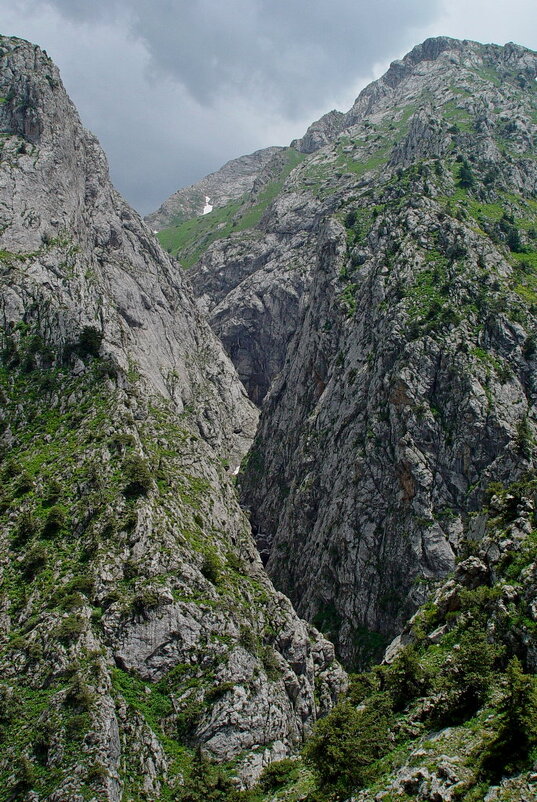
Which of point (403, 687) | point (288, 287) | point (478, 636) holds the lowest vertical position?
point (403, 687)

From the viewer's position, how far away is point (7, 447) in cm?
6025

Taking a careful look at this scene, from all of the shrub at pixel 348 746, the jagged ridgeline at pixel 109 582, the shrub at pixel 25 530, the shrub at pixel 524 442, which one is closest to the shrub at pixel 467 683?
A: the shrub at pixel 348 746

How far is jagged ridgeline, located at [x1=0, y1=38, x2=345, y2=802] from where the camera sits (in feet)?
123

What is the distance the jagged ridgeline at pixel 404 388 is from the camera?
6456 cm

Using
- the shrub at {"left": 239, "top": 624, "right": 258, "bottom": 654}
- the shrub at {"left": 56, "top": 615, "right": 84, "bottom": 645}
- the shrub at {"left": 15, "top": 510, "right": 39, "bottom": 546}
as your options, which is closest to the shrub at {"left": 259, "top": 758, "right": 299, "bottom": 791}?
the shrub at {"left": 239, "top": 624, "right": 258, "bottom": 654}

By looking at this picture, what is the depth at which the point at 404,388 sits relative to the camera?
72.1 metres

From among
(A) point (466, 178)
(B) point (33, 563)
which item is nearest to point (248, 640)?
(B) point (33, 563)

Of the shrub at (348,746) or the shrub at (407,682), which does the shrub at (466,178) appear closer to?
the shrub at (407,682)

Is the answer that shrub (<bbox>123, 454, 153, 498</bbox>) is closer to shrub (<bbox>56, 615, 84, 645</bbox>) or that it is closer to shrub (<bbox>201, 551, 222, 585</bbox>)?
shrub (<bbox>201, 551, 222, 585</bbox>)

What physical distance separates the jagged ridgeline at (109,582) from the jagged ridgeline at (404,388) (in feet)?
43.0

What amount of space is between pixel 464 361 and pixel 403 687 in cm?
4881

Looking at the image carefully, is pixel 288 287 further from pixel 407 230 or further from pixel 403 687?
pixel 403 687

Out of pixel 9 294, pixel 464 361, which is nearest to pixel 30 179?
pixel 9 294

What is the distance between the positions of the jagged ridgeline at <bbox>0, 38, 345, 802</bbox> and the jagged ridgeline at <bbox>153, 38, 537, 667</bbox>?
1312 cm
